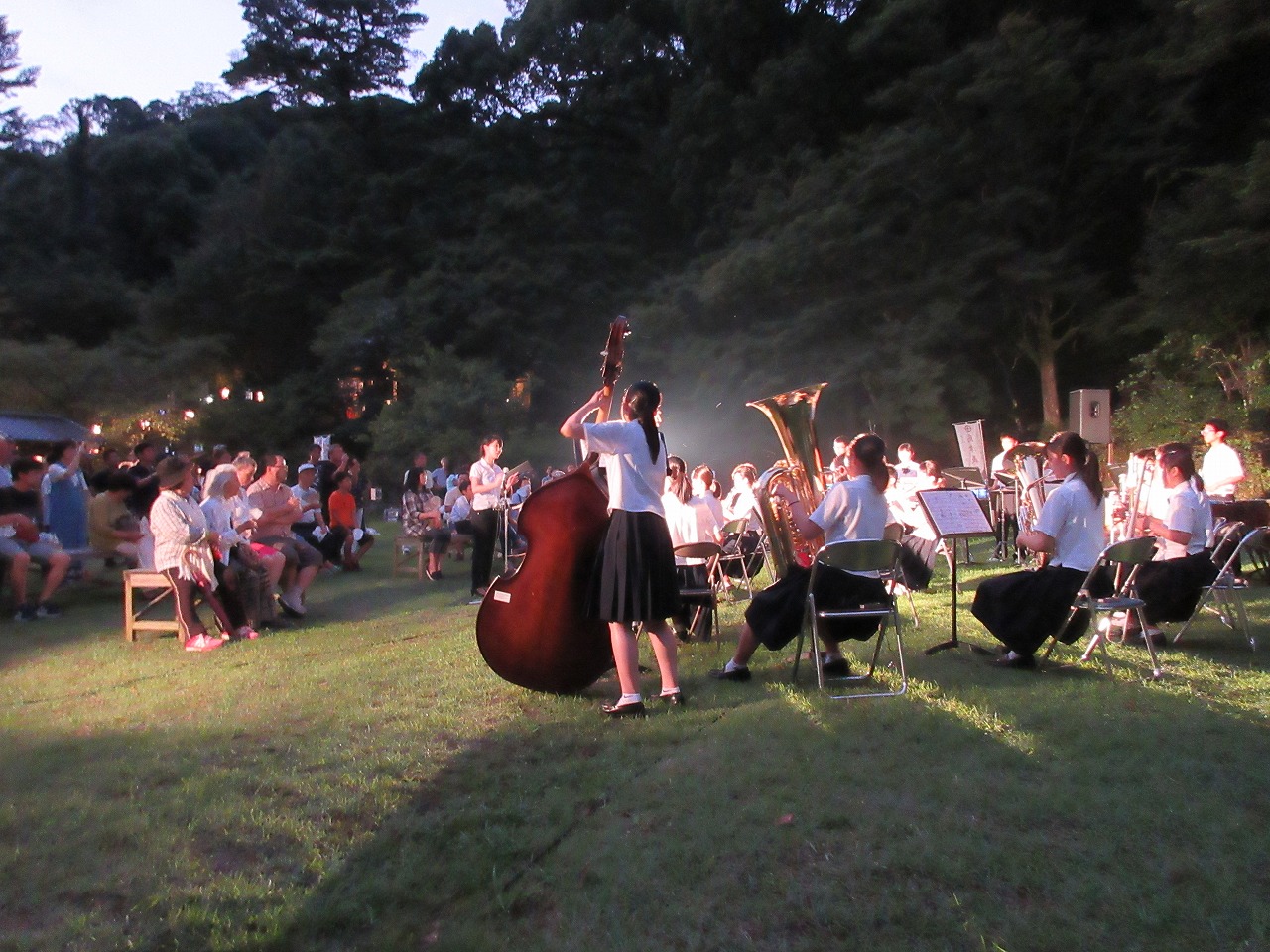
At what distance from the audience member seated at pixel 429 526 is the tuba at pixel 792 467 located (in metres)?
6.35

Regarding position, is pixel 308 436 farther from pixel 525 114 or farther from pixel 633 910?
pixel 633 910

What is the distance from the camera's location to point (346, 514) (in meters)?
12.9

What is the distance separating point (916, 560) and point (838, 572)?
8.55ft

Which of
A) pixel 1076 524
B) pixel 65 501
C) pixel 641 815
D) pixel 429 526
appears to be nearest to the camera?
pixel 641 815

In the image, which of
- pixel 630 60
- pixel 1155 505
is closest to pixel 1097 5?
pixel 630 60

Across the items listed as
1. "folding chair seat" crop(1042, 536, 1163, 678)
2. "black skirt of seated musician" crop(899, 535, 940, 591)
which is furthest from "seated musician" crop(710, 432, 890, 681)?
"black skirt of seated musician" crop(899, 535, 940, 591)

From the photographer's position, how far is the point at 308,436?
106ft

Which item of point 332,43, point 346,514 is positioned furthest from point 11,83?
point 346,514

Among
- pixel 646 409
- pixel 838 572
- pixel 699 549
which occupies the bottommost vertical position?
pixel 838 572

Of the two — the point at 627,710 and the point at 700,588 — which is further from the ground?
the point at 700,588

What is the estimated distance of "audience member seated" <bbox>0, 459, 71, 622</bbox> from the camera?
29.3 ft

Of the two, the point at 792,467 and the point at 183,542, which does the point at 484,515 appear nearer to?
the point at 183,542

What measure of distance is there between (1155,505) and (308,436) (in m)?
28.5

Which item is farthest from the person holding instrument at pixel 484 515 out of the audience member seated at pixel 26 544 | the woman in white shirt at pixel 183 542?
the audience member seated at pixel 26 544
